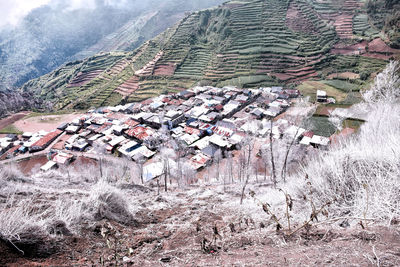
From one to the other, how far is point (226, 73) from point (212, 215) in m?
56.0

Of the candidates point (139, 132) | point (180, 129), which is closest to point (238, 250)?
point (180, 129)

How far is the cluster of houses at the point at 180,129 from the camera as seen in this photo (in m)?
27.2

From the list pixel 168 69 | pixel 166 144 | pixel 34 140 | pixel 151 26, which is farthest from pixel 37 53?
pixel 166 144

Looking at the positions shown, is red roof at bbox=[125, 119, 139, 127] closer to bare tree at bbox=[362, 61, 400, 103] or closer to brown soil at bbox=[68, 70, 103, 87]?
bare tree at bbox=[362, 61, 400, 103]

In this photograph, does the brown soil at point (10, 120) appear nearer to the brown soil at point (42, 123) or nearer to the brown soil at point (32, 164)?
the brown soil at point (42, 123)

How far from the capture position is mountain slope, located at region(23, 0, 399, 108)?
53312 mm

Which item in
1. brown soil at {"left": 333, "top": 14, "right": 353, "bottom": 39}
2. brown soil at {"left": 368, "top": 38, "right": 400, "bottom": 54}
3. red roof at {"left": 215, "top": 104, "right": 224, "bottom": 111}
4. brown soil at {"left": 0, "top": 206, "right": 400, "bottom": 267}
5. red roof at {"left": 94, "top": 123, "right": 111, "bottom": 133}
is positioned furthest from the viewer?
brown soil at {"left": 333, "top": 14, "right": 353, "bottom": 39}

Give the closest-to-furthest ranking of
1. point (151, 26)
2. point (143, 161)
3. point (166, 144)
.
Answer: point (143, 161), point (166, 144), point (151, 26)

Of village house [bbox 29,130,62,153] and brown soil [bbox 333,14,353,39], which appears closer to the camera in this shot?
village house [bbox 29,130,62,153]

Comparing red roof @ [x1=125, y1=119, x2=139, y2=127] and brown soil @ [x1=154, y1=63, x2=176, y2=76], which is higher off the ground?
brown soil @ [x1=154, y1=63, x2=176, y2=76]

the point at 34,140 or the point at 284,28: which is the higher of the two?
the point at 284,28

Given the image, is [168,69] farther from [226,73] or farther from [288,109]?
[288,109]

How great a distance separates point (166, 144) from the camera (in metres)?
29.6

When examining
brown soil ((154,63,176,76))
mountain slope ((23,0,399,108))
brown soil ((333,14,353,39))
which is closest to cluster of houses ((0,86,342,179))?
mountain slope ((23,0,399,108))
